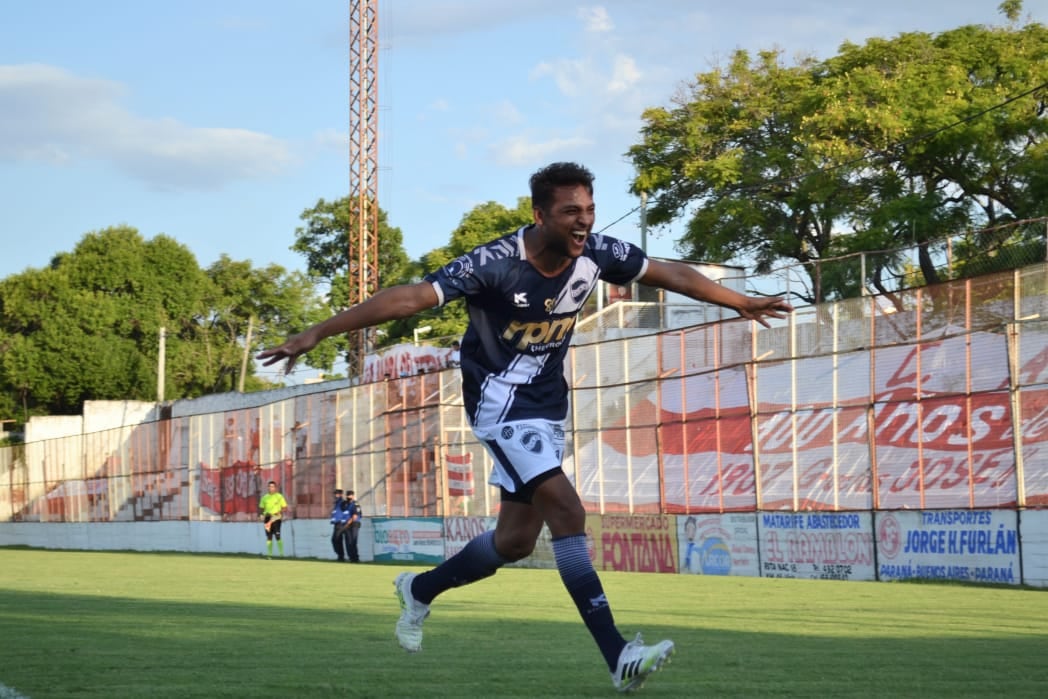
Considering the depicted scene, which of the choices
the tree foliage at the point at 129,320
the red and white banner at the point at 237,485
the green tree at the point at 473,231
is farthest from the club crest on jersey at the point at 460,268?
the tree foliage at the point at 129,320

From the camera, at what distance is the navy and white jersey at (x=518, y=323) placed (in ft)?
21.7

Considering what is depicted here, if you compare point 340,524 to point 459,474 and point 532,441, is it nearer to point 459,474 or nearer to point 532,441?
point 459,474

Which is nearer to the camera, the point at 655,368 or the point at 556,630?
the point at 556,630

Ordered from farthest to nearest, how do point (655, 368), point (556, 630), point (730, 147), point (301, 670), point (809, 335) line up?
point (730, 147), point (655, 368), point (809, 335), point (556, 630), point (301, 670)

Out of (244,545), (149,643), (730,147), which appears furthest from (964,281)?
A: (244,545)

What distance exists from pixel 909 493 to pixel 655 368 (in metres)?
7.44

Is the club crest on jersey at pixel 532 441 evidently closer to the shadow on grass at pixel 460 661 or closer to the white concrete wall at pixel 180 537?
the shadow on grass at pixel 460 661

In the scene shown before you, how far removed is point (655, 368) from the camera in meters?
29.3

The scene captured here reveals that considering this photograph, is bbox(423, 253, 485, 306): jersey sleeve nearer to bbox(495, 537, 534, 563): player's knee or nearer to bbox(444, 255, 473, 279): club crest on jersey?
bbox(444, 255, 473, 279): club crest on jersey

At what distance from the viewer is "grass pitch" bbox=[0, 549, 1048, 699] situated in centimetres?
659

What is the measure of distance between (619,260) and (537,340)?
0.59 metres

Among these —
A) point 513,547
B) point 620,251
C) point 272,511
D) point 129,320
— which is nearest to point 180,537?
point 272,511

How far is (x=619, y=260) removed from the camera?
23.0 feet

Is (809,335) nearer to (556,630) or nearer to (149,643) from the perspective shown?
(556,630)
